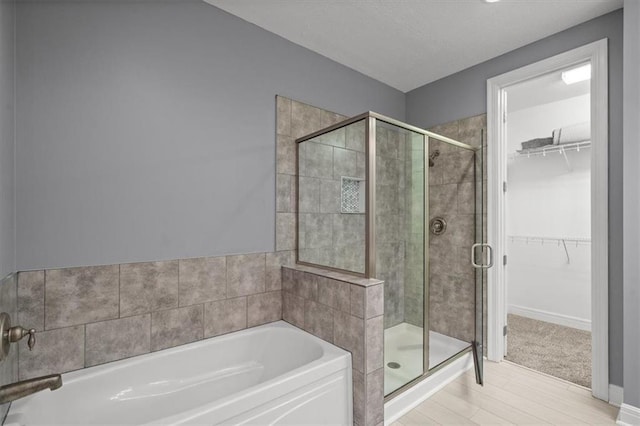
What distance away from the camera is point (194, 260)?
75.5 inches

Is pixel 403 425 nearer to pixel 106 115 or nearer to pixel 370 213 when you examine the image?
pixel 370 213

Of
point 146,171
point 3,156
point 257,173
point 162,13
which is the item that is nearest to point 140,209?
point 146,171

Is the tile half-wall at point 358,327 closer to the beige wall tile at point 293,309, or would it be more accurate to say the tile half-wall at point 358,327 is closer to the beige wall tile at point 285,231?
the beige wall tile at point 293,309

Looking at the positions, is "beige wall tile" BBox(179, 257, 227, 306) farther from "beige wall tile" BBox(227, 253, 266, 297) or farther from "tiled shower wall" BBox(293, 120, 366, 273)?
"tiled shower wall" BBox(293, 120, 366, 273)

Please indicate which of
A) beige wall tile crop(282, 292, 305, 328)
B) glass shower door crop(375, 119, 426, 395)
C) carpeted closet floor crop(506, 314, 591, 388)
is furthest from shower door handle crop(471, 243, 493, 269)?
beige wall tile crop(282, 292, 305, 328)

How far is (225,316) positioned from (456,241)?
6.53 ft

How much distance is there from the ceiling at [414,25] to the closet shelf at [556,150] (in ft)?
5.43

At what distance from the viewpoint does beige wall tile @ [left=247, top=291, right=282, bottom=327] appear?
7.05ft

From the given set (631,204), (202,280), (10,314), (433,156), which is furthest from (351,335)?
(631,204)

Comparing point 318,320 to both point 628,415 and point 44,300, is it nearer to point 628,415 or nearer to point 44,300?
point 44,300

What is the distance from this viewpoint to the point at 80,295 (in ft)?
5.15

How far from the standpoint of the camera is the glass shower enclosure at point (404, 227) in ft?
6.35

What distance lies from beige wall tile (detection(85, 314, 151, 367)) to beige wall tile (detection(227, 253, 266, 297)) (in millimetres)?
523

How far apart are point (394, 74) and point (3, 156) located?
9.45 ft
